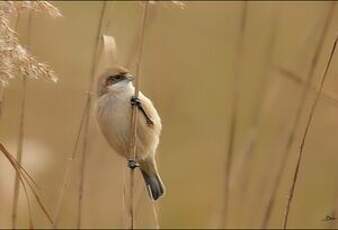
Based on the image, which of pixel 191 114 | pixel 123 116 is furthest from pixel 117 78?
pixel 191 114

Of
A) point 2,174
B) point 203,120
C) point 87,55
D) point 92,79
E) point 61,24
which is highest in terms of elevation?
point 61,24

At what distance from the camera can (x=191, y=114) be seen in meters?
5.05

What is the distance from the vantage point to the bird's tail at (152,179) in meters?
3.22

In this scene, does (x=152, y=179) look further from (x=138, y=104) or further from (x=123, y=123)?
(x=138, y=104)

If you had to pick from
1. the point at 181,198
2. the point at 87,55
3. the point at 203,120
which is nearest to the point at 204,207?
the point at 181,198

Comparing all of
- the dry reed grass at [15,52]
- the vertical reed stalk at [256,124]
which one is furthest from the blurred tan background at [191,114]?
the dry reed grass at [15,52]

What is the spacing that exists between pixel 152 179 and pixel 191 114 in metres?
1.76

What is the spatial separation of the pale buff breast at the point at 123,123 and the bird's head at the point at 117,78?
27 millimetres

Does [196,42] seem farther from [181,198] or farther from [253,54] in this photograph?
[181,198]

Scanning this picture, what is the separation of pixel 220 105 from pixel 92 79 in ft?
8.04

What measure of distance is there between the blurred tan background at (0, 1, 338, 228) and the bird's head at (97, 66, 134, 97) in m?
0.21

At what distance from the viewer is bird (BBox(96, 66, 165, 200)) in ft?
10.1

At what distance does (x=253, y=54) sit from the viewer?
565 cm

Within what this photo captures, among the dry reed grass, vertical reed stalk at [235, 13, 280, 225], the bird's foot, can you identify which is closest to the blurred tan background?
vertical reed stalk at [235, 13, 280, 225]
